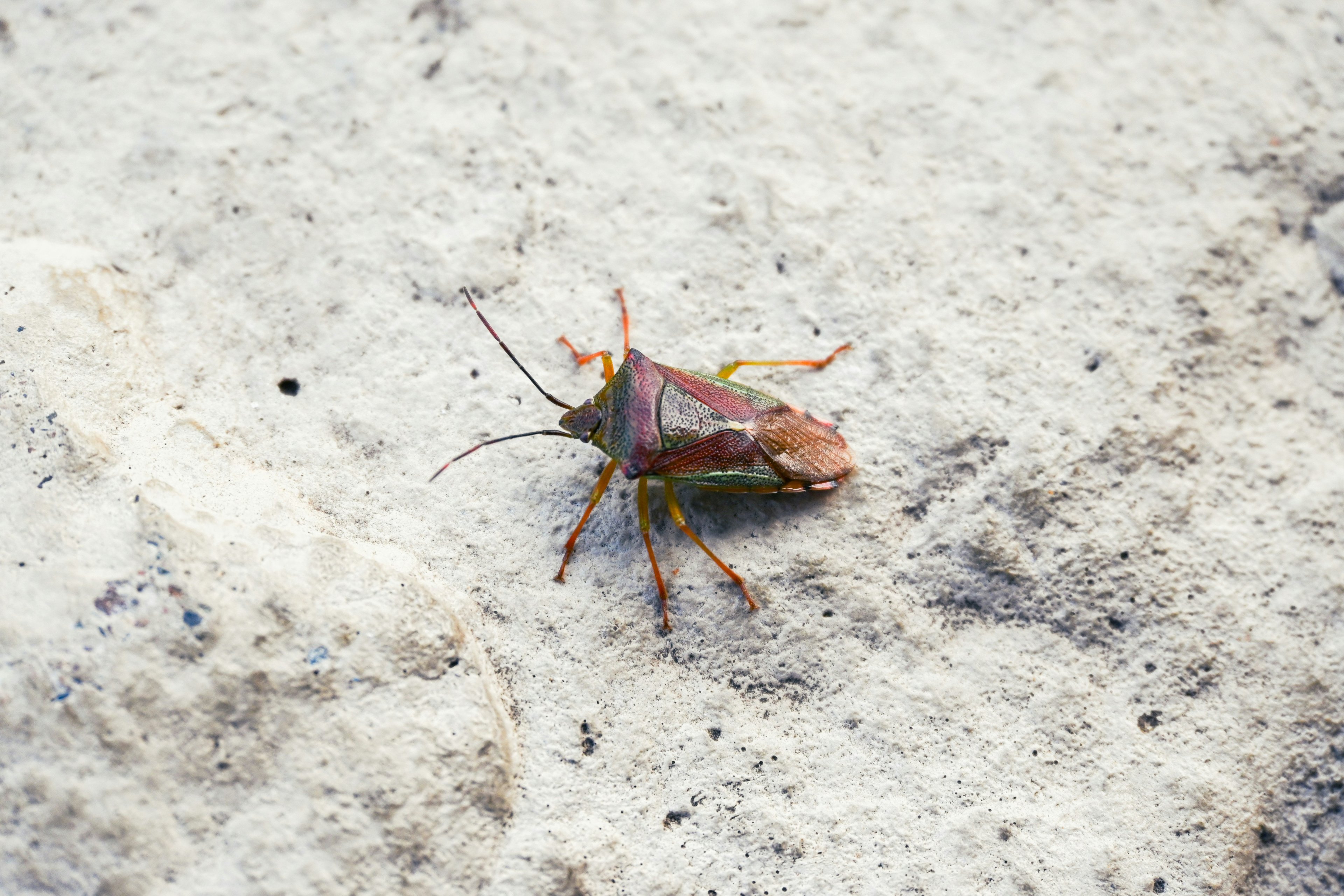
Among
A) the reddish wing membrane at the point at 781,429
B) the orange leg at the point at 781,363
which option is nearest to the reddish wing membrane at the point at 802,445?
the reddish wing membrane at the point at 781,429

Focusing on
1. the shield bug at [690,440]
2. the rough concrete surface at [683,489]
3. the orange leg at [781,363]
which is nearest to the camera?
the rough concrete surface at [683,489]

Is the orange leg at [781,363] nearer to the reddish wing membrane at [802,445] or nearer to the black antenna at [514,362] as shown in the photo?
the reddish wing membrane at [802,445]

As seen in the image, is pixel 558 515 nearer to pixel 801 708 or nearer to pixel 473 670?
pixel 473 670

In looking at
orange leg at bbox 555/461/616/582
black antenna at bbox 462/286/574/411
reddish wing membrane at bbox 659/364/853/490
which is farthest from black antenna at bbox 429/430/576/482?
reddish wing membrane at bbox 659/364/853/490

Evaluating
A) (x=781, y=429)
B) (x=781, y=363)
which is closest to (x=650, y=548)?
(x=781, y=429)

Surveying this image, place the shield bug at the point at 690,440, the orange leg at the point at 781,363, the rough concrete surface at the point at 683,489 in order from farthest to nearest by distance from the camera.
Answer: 1. the orange leg at the point at 781,363
2. the shield bug at the point at 690,440
3. the rough concrete surface at the point at 683,489

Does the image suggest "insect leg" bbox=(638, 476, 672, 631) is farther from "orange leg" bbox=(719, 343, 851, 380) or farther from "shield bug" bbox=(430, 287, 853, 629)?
"orange leg" bbox=(719, 343, 851, 380)

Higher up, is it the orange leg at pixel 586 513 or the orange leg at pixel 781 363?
the orange leg at pixel 781 363
